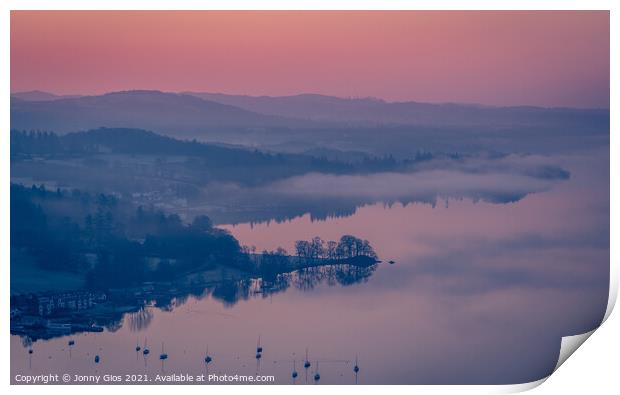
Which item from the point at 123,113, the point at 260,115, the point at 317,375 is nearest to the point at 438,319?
the point at 317,375

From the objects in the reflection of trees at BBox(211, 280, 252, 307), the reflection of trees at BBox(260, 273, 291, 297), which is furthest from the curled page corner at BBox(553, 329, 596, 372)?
the reflection of trees at BBox(211, 280, 252, 307)

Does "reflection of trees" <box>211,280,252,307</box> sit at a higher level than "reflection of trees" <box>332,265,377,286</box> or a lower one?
lower

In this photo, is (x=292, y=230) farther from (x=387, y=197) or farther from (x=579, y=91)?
(x=579, y=91)

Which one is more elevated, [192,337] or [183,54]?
[183,54]

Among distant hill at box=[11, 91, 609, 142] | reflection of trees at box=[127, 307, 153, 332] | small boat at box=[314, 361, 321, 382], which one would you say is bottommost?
small boat at box=[314, 361, 321, 382]

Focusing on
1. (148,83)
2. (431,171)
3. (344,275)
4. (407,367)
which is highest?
(148,83)

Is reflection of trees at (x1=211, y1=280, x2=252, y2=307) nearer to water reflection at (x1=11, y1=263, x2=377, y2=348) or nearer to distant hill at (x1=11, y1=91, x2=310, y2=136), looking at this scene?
water reflection at (x1=11, y1=263, x2=377, y2=348)

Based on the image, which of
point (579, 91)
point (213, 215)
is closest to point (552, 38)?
point (579, 91)

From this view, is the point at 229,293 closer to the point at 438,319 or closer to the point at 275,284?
the point at 275,284

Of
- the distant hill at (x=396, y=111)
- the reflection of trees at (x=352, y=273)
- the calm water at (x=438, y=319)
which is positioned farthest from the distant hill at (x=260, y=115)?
the reflection of trees at (x=352, y=273)

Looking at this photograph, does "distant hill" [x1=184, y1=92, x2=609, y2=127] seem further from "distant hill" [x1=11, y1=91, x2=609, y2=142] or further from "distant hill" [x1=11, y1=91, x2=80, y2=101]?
"distant hill" [x1=11, y1=91, x2=80, y2=101]
